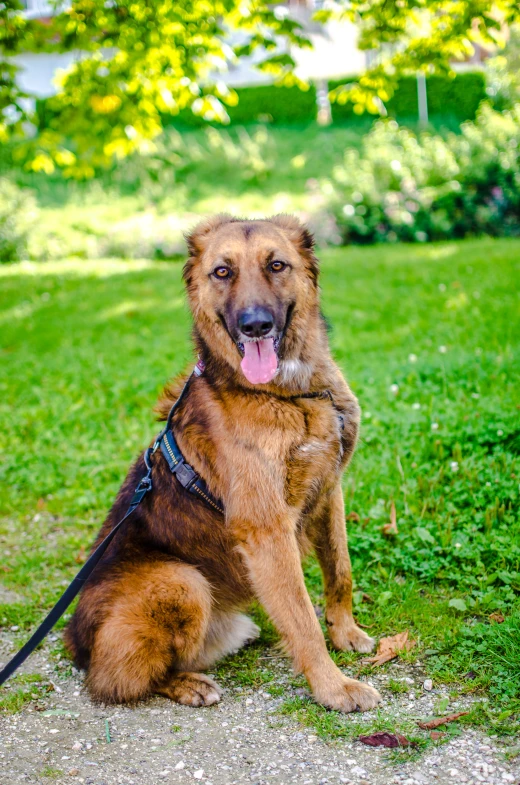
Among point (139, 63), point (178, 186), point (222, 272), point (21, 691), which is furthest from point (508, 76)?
point (21, 691)

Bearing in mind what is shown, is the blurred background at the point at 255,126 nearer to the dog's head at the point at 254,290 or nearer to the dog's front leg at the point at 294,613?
the dog's head at the point at 254,290

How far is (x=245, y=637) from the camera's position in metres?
3.48

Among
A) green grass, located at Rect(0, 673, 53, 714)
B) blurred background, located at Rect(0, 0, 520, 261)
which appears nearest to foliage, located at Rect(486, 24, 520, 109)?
blurred background, located at Rect(0, 0, 520, 261)

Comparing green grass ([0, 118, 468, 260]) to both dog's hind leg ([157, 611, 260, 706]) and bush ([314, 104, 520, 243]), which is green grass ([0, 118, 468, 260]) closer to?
bush ([314, 104, 520, 243])

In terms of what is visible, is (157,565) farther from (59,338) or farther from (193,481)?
(59,338)

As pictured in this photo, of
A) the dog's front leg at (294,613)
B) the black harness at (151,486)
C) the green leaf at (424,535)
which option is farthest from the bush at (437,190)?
the dog's front leg at (294,613)

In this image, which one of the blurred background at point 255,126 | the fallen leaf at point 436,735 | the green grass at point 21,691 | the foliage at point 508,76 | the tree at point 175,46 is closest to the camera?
the fallen leaf at point 436,735

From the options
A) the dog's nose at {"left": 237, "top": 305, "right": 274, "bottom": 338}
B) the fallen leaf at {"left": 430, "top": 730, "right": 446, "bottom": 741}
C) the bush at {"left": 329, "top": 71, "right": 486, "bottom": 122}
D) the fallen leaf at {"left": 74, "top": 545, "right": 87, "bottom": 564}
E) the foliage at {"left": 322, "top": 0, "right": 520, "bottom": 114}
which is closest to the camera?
the fallen leaf at {"left": 430, "top": 730, "right": 446, "bottom": 741}

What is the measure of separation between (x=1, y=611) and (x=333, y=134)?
748 inches

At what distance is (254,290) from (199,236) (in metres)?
0.54

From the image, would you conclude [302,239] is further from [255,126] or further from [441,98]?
[441,98]

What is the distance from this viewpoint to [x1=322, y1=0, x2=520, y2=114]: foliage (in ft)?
19.2

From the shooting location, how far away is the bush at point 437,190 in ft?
38.9

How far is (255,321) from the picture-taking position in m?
2.86
